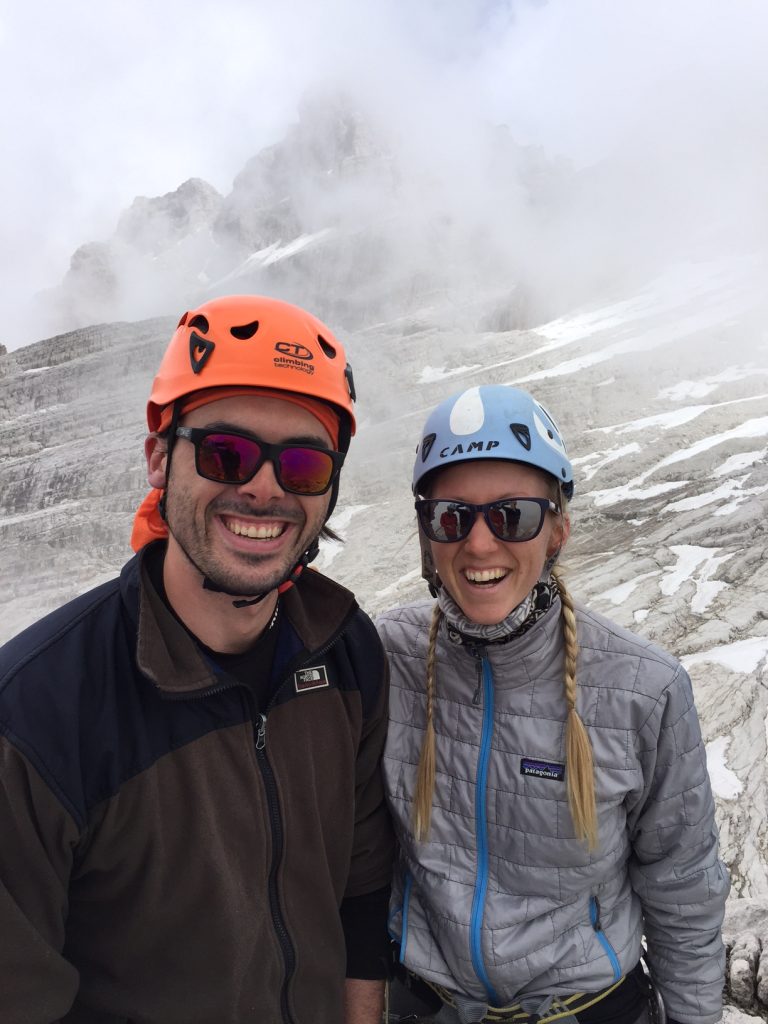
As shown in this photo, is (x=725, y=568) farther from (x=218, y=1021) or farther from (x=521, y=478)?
(x=218, y=1021)

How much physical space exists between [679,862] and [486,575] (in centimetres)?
173

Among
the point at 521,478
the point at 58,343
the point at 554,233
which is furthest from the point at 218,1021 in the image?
the point at 554,233

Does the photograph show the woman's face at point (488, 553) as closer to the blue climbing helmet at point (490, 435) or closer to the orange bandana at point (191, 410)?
the blue climbing helmet at point (490, 435)

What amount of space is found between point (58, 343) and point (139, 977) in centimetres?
6514

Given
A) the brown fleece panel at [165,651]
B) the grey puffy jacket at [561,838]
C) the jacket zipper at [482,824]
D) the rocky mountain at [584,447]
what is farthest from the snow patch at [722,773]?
the brown fleece panel at [165,651]

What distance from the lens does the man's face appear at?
291 centimetres

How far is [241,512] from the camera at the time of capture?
9.86 ft

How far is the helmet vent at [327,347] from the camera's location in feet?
11.4

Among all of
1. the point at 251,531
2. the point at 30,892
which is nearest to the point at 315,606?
the point at 251,531

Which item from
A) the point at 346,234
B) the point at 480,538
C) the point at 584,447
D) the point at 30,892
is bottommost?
the point at 30,892

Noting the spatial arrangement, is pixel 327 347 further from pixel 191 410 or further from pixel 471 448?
pixel 471 448

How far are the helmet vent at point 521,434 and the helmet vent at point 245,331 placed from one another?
144 cm

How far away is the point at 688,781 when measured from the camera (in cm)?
305

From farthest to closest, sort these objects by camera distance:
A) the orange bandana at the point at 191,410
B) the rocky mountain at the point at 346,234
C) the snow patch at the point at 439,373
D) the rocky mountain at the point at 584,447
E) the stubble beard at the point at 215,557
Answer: the rocky mountain at the point at 346,234 → the snow patch at the point at 439,373 → the rocky mountain at the point at 584,447 → the orange bandana at the point at 191,410 → the stubble beard at the point at 215,557
